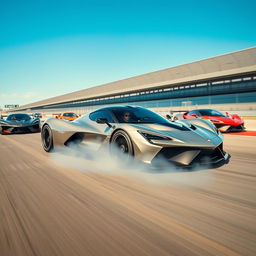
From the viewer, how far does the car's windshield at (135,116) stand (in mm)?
4065

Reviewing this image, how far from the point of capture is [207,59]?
28.7m

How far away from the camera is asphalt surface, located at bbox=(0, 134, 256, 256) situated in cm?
158

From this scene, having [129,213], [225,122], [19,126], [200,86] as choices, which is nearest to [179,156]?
[129,213]

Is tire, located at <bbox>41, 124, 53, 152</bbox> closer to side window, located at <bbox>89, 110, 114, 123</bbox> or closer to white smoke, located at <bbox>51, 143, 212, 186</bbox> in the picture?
white smoke, located at <bbox>51, 143, 212, 186</bbox>

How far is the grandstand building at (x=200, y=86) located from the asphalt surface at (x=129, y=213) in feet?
71.0

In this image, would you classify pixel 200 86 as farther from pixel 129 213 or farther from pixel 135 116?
pixel 129 213

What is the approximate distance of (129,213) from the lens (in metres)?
2.10

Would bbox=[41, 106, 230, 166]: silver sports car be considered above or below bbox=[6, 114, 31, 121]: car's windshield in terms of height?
below

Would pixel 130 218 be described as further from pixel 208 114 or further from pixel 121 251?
pixel 208 114

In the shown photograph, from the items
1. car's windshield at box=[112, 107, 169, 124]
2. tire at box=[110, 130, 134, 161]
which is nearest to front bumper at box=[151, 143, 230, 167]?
tire at box=[110, 130, 134, 161]

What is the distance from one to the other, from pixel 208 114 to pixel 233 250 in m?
9.25

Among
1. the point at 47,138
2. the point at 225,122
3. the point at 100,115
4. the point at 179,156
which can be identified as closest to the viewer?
the point at 179,156

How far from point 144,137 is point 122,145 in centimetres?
50

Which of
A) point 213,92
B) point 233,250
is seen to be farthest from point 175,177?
point 213,92
